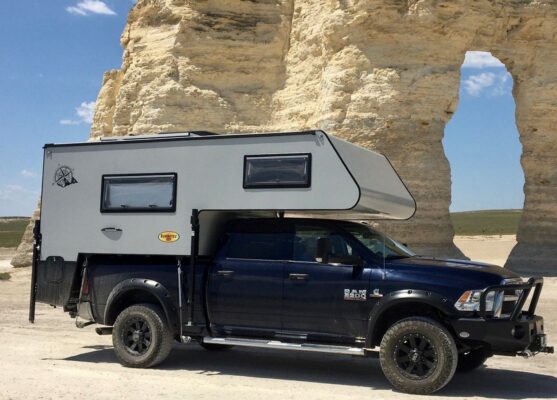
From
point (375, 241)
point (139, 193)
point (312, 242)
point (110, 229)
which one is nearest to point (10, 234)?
point (110, 229)

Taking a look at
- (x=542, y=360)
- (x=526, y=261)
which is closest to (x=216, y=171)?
(x=542, y=360)

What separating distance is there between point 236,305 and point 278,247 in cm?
82

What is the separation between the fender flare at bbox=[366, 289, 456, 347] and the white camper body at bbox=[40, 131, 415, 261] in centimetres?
106

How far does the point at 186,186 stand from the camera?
29.4ft

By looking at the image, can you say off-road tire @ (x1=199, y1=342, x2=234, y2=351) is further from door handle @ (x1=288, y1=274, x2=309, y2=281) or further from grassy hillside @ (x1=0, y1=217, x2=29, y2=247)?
grassy hillside @ (x1=0, y1=217, x2=29, y2=247)

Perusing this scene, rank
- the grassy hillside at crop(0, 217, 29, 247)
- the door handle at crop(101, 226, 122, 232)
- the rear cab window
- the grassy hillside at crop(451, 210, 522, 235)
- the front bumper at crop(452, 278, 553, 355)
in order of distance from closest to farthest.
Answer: the front bumper at crop(452, 278, 553, 355) → the rear cab window → the door handle at crop(101, 226, 122, 232) → the grassy hillside at crop(0, 217, 29, 247) → the grassy hillside at crop(451, 210, 522, 235)

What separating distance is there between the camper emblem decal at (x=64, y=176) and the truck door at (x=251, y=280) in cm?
236

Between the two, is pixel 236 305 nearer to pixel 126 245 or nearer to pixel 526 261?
pixel 126 245

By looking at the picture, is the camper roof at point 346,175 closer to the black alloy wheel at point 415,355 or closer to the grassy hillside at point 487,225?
the black alloy wheel at point 415,355

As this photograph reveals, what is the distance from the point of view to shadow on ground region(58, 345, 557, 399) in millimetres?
8094

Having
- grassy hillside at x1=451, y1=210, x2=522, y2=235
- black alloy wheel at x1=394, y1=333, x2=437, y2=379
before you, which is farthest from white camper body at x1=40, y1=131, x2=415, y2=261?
grassy hillside at x1=451, y1=210, x2=522, y2=235

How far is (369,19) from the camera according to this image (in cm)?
2375

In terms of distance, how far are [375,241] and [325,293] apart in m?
0.89

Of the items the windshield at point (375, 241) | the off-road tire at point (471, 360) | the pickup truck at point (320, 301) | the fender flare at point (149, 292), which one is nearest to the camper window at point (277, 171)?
the pickup truck at point (320, 301)
